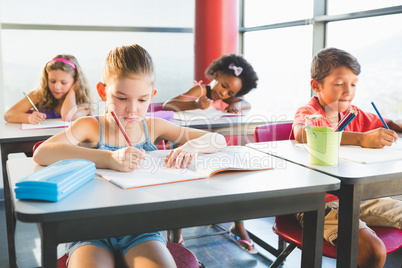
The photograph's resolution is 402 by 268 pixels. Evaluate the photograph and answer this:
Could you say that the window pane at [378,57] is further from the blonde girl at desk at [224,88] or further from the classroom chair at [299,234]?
the classroom chair at [299,234]

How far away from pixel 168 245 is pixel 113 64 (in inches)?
25.9

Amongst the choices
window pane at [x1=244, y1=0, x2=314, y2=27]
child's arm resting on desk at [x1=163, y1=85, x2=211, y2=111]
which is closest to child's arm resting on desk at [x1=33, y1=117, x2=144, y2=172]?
child's arm resting on desk at [x1=163, y1=85, x2=211, y2=111]

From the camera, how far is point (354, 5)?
3039 mm

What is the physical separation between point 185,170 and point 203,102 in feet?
5.80

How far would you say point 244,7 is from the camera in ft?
14.7

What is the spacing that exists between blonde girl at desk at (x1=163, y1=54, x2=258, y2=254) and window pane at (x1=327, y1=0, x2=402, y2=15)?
794 mm

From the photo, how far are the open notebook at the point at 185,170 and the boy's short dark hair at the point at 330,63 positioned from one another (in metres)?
0.68

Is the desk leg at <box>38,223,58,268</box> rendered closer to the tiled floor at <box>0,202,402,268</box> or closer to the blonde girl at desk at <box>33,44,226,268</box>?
the blonde girl at desk at <box>33,44,226,268</box>

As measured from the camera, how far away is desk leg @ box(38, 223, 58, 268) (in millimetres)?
917

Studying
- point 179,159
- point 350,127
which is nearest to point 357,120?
point 350,127

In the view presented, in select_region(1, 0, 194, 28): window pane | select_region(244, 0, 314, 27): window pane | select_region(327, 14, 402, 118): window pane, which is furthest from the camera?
select_region(1, 0, 194, 28): window pane

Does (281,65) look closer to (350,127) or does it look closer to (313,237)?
(350,127)

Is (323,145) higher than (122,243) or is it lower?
higher

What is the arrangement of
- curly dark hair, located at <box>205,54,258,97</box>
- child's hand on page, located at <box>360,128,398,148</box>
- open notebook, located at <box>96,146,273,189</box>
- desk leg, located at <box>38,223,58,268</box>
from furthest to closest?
curly dark hair, located at <box>205,54,258,97</box>, child's hand on page, located at <box>360,128,398,148</box>, open notebook, located at <box>96,146,273,189</box>, desk leg, located at <box>38,223,58,268</box>
